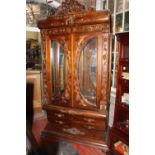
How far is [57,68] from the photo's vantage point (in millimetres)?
2420

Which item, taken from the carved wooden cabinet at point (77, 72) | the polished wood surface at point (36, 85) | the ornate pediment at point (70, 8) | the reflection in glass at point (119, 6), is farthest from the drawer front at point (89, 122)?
the reflection in glass at point (119, 6)

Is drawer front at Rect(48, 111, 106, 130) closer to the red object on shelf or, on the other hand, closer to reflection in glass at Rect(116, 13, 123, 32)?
the red object on shelf

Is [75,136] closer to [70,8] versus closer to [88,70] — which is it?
[88,70]

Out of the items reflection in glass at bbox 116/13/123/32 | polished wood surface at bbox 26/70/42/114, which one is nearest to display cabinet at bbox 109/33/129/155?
reflection in glass at bbox 116/13/123/32

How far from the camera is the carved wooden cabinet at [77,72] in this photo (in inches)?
81.4

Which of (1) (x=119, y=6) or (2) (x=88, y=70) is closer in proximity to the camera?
(2) (x=88, y=70)

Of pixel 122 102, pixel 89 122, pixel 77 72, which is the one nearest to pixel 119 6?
pixel 77 72

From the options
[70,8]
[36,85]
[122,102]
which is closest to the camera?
[122,102]

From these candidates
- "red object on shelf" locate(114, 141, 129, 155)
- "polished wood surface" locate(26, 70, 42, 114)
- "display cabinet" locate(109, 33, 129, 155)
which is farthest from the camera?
"polished wood surface" locate(26, 70, 42, 114)

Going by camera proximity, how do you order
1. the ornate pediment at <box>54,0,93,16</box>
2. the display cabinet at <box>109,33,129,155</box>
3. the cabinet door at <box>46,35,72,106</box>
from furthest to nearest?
the cabinet door at <box>46,35,72,106</box> < the ornate pediment at <box>54,0,93,16</box> < the display cabinet at <box>109,33,129,155</box>

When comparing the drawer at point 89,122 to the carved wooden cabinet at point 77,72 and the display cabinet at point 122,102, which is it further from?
the display cabinet at point 122,102

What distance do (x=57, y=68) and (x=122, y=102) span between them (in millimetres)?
1119

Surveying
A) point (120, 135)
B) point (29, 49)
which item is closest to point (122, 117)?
point (120, 135)

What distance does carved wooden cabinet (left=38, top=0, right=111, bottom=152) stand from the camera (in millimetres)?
2066
